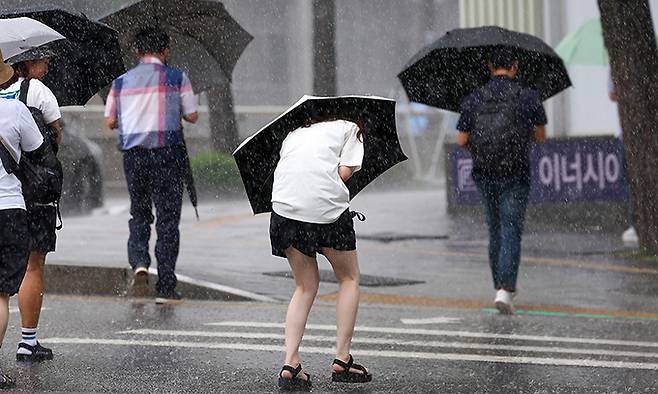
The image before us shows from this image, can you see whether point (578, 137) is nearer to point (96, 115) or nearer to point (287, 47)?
point (96, 115)

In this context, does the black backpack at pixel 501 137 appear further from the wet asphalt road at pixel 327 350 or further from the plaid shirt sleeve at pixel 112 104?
the plaid shirt sleeve at pixel 112 104

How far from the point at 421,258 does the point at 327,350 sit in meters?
6.64

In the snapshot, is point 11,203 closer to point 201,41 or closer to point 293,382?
point 293,382

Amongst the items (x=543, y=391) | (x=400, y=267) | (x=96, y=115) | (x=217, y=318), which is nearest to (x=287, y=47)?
(x=96, y=115)

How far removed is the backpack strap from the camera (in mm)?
8422

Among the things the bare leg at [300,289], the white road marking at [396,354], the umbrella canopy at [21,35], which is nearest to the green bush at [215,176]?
the white road marking at [396,354]

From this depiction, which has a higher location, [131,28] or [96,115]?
[131,28]

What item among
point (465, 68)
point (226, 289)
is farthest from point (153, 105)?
point (465, 68)

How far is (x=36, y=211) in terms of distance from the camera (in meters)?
8.41

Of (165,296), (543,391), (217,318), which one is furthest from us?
Result: (165,296)

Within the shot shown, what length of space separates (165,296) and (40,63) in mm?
3392

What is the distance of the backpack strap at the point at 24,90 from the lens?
8.42m

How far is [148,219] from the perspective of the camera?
1174 centimetres

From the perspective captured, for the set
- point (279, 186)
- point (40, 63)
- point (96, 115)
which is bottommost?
point (96, 115)
